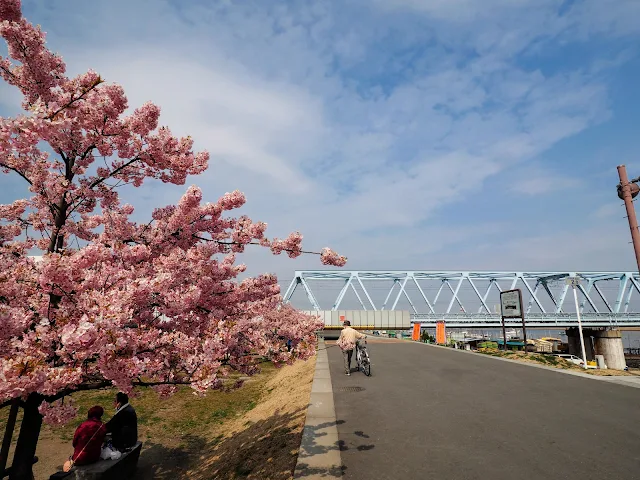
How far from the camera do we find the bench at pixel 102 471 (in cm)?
584

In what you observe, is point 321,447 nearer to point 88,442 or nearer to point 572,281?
point 88,442

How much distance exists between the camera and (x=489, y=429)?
21.7 ft

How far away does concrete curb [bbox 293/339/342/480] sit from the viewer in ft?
15.6

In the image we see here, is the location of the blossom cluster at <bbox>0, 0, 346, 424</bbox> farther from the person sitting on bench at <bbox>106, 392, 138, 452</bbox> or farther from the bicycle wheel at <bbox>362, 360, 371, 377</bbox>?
the bicycle wheel at <bbox>362, 360, 371, 377</bbox>

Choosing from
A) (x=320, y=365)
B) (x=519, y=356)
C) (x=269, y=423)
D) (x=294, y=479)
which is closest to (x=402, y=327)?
(x=519, y=356)

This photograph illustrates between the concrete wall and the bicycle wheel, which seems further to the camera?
the concrete wall

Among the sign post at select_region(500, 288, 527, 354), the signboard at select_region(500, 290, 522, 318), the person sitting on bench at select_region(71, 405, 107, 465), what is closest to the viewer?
the person sitting on bench at select_region(71, 405, 107, 465)

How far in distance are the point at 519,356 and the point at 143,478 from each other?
1720 cm

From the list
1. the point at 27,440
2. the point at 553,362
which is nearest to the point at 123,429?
the point at 27,440

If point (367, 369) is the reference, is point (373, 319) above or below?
above

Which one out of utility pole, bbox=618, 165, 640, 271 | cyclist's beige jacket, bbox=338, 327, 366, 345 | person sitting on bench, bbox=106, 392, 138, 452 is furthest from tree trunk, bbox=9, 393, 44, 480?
utility pole, bbox=618, 165, 640, 271

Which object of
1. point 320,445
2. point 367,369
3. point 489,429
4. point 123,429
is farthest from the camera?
point 367,369

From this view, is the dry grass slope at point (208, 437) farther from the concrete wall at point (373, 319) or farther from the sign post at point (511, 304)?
the concrete wall at point (373, 319)

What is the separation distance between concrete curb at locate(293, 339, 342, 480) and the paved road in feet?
0.59
